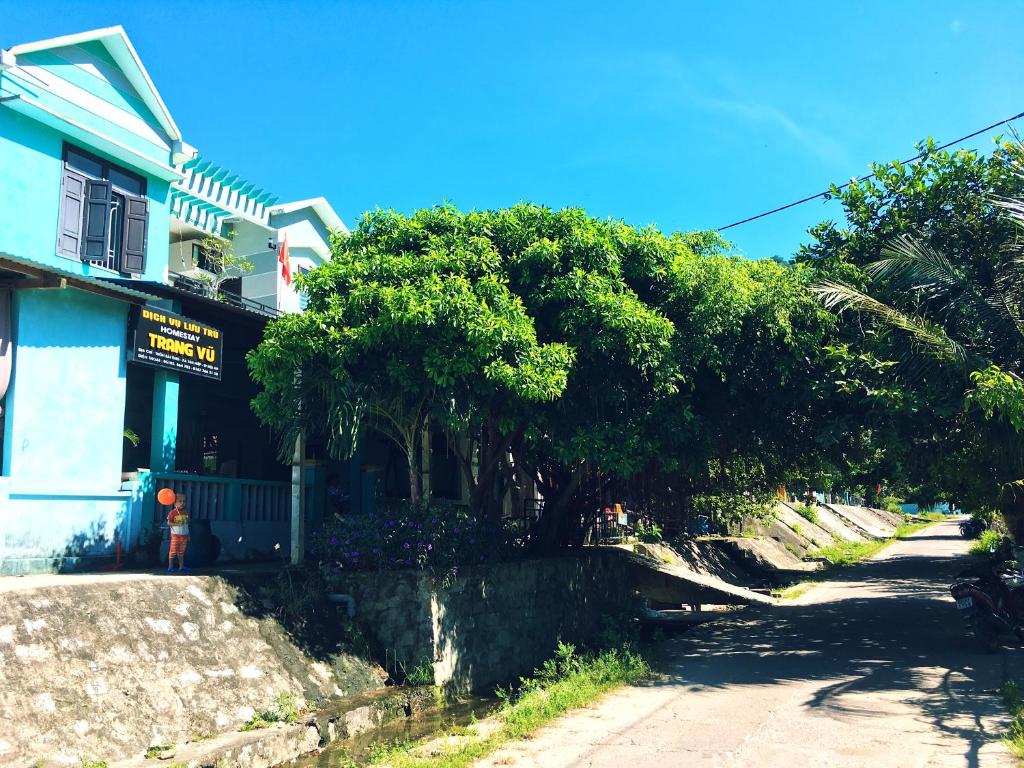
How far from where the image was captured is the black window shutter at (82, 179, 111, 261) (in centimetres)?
1269

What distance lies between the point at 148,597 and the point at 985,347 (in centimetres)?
1059

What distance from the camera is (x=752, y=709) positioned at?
8.25m

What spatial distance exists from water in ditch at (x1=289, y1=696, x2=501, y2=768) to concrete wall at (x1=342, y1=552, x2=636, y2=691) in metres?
0.45

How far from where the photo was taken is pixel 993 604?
10.7 meters

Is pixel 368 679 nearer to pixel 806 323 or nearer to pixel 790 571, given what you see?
pixel 806 323

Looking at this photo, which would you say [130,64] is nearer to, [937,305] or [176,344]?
[176,344]

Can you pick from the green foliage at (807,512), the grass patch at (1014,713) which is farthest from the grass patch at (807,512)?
the grass patch at (1014,713)

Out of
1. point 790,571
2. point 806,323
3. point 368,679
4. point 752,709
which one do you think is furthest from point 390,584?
point 790,571

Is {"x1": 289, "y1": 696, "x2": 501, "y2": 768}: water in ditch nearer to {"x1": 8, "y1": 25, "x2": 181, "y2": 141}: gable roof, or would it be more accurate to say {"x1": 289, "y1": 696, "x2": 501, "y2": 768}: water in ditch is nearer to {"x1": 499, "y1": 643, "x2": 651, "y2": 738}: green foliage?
{"x1": 499, "y1": 643, "x2": 651, "y2": 738}: green foliage

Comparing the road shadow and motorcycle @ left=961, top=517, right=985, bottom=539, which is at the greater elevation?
motorcycle @ left=961, top=517, right=985, bottom=539

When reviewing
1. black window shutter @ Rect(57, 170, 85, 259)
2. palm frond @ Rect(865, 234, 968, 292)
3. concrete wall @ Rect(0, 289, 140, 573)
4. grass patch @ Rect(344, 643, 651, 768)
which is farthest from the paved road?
black window shutter @ Rect(57, 170, 85, 259)

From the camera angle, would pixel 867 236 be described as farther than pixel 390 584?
Yes

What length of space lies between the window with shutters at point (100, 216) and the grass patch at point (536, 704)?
905cm

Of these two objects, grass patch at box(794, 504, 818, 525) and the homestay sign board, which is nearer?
the homestay sign board
